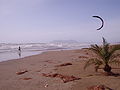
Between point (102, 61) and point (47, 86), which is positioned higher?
point (102, 61)

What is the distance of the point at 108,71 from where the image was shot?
30.9 feet

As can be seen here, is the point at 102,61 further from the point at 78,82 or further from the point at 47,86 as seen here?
the point at 47,86

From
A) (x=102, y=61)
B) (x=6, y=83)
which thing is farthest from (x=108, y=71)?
(x=6, y=83)

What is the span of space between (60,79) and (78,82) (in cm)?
117

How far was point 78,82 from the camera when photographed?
796cm

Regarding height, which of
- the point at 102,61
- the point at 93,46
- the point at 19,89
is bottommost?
the point at 19,89

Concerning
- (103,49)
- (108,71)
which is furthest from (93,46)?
(108,71)

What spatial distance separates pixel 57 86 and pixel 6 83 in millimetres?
2208

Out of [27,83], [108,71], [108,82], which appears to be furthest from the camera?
[108,71]

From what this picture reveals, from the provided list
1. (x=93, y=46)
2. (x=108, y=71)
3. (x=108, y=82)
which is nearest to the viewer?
(x=108, y=82)

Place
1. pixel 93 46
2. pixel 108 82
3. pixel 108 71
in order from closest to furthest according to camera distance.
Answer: pixel 108 82, pixel 108 71, pixel 93 46

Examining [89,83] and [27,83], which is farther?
[27,83]

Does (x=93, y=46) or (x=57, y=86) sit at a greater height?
(x=93, y=46)

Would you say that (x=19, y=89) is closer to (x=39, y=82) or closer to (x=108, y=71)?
(x=39, y=82)
